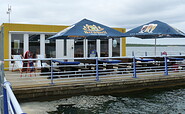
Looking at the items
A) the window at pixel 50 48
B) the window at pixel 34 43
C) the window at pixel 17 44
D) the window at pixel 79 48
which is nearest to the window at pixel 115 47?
the window at pixel 79 48

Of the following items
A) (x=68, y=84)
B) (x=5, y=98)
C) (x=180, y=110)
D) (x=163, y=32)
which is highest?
(x=163, y=32)

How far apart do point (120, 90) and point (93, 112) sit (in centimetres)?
244

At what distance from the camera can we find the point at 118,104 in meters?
6.67

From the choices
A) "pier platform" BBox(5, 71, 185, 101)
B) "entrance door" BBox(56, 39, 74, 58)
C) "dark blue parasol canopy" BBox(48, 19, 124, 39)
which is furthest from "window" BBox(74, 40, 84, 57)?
"pier platform" BBox(5, 71, 185, 101)

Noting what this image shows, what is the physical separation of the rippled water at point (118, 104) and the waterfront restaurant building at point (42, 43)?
612 centimetres

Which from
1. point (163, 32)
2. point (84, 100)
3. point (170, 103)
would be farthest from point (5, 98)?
point (163, 32)

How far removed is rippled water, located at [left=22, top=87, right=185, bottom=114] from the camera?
602cm

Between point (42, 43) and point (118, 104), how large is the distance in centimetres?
739

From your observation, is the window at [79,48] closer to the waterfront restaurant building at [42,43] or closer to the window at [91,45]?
the waterfront restaurant building at [42,43]

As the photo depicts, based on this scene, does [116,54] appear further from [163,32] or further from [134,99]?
[134,99]

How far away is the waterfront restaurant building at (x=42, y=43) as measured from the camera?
1180 cm

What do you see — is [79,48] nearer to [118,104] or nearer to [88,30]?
[88,30]

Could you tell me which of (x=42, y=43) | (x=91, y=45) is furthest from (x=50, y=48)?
(x=91, y=45)

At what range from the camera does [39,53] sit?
498 inches
